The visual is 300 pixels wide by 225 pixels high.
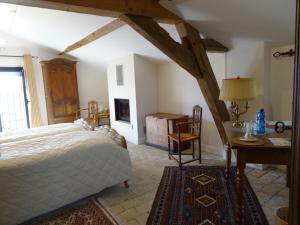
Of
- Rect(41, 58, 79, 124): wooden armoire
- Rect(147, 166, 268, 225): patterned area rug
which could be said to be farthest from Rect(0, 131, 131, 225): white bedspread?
Rect(41, 58, 79, 124): wooden armoire

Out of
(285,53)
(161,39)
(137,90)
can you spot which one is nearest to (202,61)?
(161,39)

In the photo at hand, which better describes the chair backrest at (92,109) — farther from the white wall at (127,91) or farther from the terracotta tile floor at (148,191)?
the terracotta tile floor at (148,191)

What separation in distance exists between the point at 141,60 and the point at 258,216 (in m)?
3.50

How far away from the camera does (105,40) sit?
4.14 meters

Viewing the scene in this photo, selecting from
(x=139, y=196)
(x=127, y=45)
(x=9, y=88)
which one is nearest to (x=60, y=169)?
(x=139, y=196)

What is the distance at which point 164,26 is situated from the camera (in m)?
3.17

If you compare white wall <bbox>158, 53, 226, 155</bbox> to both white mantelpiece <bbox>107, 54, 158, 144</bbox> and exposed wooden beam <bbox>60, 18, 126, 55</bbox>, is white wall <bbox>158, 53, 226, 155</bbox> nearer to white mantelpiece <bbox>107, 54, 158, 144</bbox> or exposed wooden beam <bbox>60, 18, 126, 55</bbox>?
white mantelpiece <bbox>107, 54, 158, 144</bbox>

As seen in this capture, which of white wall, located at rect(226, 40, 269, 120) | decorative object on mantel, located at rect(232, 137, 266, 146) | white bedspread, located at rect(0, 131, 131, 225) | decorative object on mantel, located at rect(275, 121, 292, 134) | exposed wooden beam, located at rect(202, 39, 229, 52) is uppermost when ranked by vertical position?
exposed wooden beam, located at rect(202, 39, 229, 52)

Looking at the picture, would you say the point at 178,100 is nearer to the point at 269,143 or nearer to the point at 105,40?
the point at 105,40

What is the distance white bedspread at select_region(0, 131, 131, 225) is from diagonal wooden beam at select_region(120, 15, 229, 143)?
133cm

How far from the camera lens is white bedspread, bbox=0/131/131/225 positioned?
2.06 metres

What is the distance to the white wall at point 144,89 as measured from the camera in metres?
4.59

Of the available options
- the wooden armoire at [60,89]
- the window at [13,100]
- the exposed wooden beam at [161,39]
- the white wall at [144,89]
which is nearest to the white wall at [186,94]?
the white wall at [144,89]

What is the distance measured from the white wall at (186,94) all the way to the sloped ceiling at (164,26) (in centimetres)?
38
